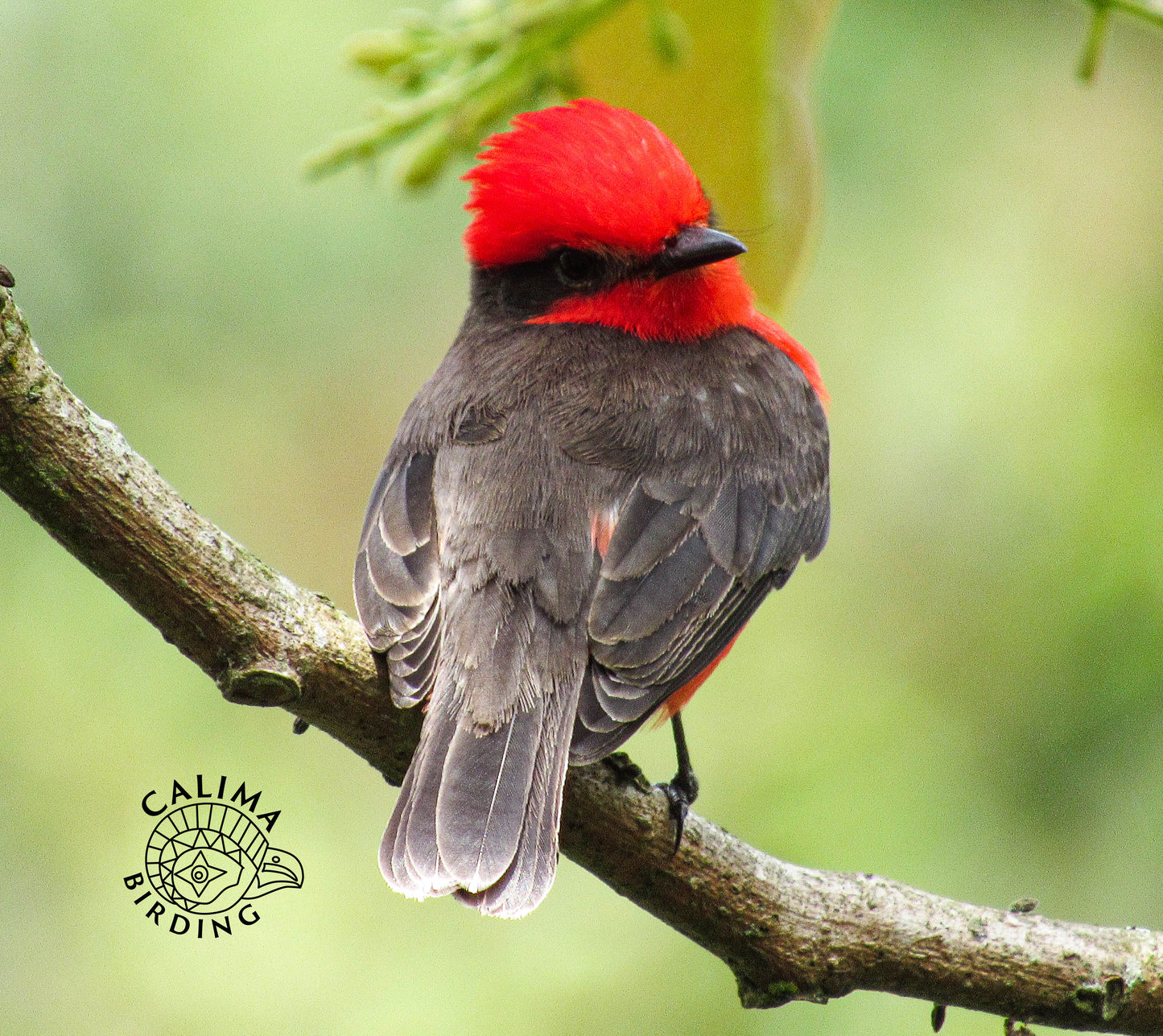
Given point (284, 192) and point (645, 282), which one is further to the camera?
point (284, 192)

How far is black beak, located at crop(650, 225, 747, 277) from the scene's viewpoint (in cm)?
360

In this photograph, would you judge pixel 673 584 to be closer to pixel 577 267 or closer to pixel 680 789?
pixel 680 789

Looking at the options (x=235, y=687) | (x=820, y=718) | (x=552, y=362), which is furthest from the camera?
(x=820, y=718)

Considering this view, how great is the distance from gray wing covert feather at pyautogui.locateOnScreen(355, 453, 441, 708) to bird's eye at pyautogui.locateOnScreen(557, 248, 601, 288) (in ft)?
2.26

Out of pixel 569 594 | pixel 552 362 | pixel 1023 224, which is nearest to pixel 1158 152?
pixel 1023 224

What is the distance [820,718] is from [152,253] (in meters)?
3.72

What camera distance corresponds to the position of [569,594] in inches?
128

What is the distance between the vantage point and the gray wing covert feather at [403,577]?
9.59 ft

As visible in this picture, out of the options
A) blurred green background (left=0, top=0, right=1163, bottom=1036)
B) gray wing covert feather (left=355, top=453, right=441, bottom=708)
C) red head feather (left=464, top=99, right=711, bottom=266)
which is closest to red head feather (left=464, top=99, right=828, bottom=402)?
red head feather (left=464, top=99, right=711, bottom=266)

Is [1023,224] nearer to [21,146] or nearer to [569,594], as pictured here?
[569,594]

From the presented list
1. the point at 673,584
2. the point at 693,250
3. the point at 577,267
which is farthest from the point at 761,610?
the point at 673,584

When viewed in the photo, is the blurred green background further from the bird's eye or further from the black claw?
the black claw

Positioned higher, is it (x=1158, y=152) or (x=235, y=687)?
(x=1158, y=152)

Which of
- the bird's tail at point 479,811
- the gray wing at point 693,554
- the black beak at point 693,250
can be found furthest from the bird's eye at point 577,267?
the bird's tail at point 479,811
